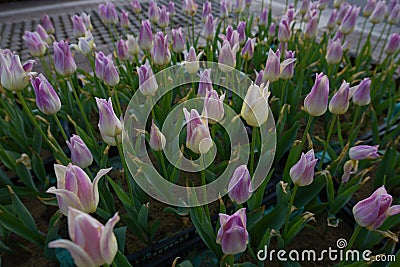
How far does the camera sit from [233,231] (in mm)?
551

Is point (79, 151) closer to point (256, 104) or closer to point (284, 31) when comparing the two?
point (256, 104)

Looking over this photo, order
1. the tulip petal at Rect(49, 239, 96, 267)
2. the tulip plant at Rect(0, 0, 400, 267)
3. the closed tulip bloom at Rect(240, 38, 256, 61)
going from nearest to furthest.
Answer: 1. the tulip petal at Rect(49, 239, 96, 267)
2. the tulip plant at Rect(0, 0, 400, 267)
3. the closed tulip bloom at Rect(240, 38, 256, 61)

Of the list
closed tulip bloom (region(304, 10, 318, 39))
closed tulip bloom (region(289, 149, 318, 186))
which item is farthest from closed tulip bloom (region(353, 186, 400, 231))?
closed tulip bloom (region(304, 10, 318, 39))

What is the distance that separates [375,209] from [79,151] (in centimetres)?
61

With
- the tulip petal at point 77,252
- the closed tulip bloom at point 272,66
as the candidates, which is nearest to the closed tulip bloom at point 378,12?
the closed tulip bloom at point 272,66

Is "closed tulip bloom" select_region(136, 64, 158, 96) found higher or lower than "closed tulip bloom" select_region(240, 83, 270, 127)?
lower

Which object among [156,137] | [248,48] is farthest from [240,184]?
[248,48]

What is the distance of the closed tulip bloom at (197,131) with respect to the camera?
0.63 metres

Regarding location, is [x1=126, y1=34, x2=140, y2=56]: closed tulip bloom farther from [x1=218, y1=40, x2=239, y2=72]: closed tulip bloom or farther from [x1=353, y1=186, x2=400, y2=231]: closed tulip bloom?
[x1=353, y1=186, x2=400, y2=231]: closed tulip bloom

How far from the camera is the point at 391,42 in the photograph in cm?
134

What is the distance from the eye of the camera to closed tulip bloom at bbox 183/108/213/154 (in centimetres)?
63

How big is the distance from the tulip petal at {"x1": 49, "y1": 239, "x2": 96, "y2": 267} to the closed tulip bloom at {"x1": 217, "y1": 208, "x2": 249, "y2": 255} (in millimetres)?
220

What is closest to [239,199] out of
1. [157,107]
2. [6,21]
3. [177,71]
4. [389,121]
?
[157,107]

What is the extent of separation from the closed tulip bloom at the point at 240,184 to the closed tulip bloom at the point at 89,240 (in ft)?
0.93
